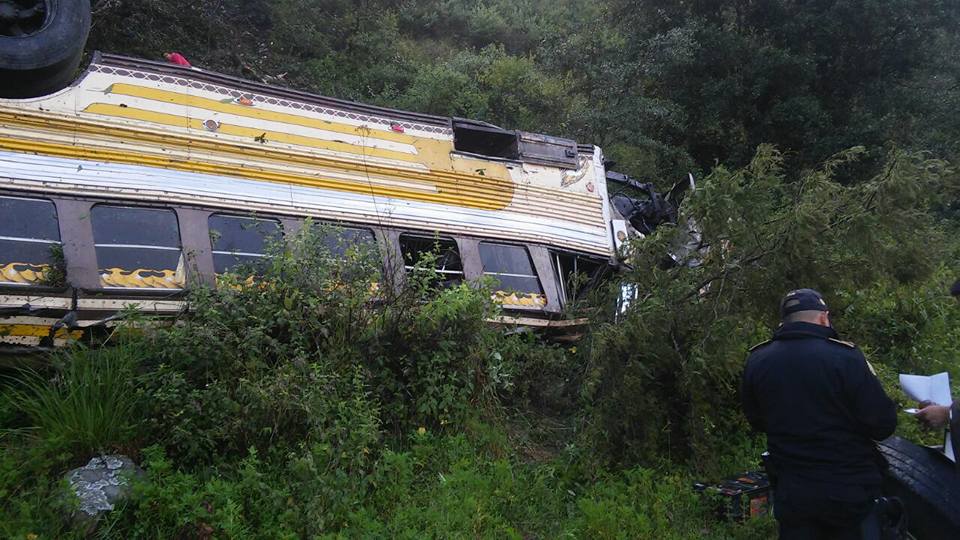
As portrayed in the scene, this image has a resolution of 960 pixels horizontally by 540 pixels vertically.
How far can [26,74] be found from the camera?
17.0 ft

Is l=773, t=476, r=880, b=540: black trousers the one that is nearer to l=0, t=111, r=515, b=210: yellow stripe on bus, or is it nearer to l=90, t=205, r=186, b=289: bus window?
l=90, t=205, r=186, b=289: bus window

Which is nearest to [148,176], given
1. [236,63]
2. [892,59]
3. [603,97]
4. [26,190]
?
[26,190]

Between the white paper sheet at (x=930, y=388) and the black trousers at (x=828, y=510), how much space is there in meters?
0.56

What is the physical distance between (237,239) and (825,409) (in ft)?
15.2

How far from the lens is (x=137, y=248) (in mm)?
5383

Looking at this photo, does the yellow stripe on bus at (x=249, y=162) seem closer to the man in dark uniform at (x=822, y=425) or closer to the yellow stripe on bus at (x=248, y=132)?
the yellow stripe on bus at (x=248, y=132)

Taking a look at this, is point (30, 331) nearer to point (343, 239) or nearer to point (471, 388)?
point (343, 239)

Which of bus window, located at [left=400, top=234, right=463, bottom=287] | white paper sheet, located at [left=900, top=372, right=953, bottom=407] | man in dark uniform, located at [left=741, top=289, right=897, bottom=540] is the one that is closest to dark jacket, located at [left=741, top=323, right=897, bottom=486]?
man in dark uniform, located at [left=741, top=289, right=897, bottom=540]

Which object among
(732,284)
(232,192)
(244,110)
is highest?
(244,110)

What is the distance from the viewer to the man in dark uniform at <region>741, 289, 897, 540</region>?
9.70 ft

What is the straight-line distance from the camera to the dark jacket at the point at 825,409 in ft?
9.69

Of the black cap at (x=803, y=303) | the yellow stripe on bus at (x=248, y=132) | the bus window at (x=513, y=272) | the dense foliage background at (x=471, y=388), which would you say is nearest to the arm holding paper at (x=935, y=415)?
the black cap at (x=803, y=303)

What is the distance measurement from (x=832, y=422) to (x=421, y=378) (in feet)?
9.94

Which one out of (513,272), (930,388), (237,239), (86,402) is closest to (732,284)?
(930,388)
